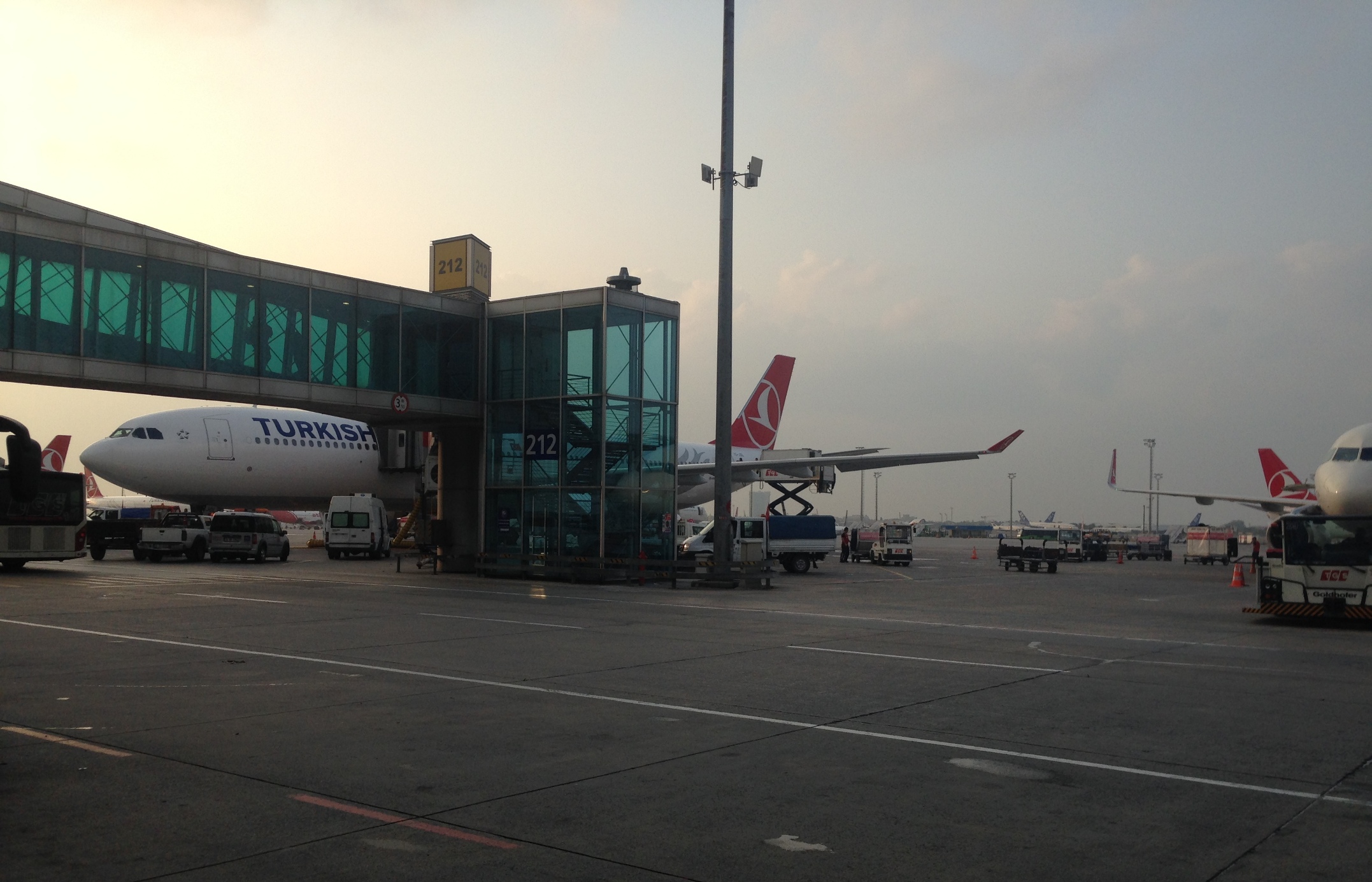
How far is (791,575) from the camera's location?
3888 cm

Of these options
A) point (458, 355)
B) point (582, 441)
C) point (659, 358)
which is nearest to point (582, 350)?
point (659, 358)

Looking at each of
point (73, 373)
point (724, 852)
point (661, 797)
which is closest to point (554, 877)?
point (724, 852)

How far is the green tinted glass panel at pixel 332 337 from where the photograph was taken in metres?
30.7

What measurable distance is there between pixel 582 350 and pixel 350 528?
18370 millimetres

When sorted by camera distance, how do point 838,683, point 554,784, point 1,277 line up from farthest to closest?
point 1,277, point 838,683, point 554,784

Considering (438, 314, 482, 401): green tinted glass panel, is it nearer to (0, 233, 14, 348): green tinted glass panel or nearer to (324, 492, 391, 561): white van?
(0, 233, 14, 348): green tinted glass panel

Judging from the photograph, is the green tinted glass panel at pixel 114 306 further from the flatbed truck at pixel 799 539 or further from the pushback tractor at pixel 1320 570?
the pushback tractor at pixel 1320 570

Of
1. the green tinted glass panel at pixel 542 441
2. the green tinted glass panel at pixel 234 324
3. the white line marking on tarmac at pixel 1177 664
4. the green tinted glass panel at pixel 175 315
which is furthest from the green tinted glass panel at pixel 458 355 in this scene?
the white line marking on tarmac at pixel 1177 664

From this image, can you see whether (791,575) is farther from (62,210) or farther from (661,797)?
(661,797)

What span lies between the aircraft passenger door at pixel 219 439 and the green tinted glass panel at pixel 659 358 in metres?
19.8

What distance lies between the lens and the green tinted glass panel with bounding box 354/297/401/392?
1255 inches

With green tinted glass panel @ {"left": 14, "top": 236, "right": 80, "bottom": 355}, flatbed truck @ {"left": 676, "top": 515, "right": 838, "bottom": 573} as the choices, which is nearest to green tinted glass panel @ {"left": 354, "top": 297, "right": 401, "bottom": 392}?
green tinted glass panel @ {"left": 14, "top": 236, "right": 80, "bottom": 355}

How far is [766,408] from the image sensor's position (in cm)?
6278

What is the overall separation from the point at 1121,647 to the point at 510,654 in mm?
9180
